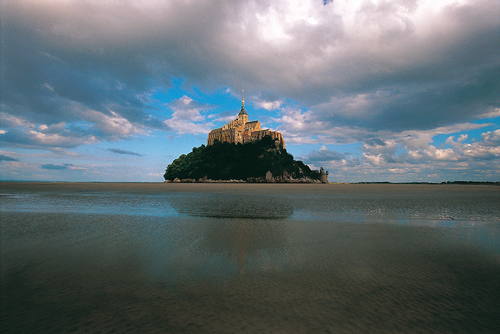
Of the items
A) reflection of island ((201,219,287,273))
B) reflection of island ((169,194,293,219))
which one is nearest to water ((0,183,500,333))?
reflection of island ((201,219,287,273))

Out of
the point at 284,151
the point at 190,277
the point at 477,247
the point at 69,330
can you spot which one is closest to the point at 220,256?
the point at 190,277

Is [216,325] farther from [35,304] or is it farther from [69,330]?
[35,304]

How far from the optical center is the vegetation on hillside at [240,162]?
151 m

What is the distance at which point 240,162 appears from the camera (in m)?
152

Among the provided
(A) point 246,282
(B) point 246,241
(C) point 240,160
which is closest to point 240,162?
(C) point 240,160

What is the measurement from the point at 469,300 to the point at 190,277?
6472 millimetres

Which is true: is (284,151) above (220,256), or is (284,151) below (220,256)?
above

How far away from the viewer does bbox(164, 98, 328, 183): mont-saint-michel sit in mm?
151125

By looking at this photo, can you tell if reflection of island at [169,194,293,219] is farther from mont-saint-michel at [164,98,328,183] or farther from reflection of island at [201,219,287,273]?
mont-saint-michel at [164,98,328,183]

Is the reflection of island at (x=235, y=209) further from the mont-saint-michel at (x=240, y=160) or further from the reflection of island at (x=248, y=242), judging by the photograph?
the mont-saint-michel at (x=240, y=160)

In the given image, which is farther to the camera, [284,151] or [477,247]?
[284,151]

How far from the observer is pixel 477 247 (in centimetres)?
967

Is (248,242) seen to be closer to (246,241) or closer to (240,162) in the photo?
(246,241)

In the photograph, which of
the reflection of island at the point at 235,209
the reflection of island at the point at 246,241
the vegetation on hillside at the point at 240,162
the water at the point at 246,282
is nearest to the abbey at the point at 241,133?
the vegetation on hillside at the point at 240,162
